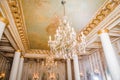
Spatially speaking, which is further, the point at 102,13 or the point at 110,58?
the point at 102,13

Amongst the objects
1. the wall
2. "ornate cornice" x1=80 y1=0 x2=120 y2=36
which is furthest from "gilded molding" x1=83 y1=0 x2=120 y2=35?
the wall

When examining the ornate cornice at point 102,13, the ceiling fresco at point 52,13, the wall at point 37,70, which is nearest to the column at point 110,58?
the ornate cornice at point 102,13

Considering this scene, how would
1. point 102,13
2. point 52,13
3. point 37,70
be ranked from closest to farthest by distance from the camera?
point 102,13, point 52,13, point 37,70

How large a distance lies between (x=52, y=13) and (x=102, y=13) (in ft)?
8.43

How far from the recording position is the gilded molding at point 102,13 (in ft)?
15.0

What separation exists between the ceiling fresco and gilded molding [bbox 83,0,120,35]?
0.24 m

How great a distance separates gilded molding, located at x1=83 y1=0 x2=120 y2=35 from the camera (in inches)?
180

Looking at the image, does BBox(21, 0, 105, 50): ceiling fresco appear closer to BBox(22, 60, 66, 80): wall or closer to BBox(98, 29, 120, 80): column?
BBox(98, 29, 120, 80): column

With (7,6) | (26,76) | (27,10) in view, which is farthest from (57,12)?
(26,76)

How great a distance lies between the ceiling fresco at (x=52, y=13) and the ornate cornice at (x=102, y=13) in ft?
0.76

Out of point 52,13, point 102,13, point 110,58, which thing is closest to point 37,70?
point 52,13

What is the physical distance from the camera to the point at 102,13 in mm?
5238

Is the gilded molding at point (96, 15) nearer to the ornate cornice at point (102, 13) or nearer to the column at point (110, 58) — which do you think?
the ornate cornice at point (102, 13)

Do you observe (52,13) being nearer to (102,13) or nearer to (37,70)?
(102,13)
